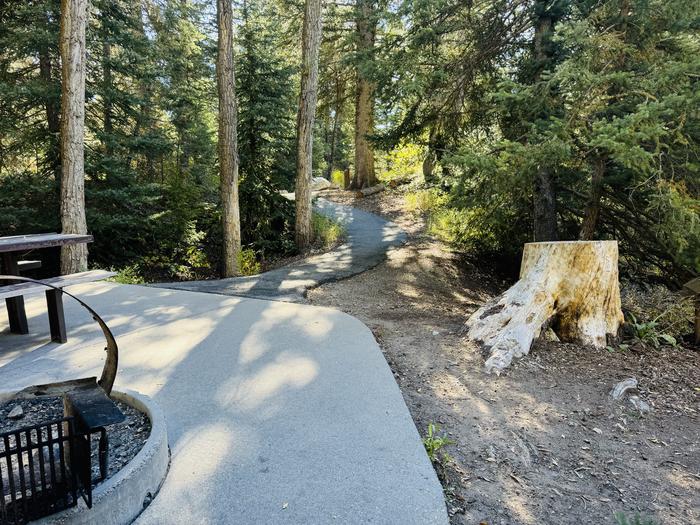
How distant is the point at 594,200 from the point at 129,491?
22.9ft

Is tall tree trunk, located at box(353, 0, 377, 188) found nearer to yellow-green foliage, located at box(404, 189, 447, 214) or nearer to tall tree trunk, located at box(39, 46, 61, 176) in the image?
yellow-green foliage, located at box(404, 189, 447, 214)

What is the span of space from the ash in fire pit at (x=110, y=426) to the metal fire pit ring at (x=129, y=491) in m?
0.11

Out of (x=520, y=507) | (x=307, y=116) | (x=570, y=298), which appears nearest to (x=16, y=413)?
(x=520, y=507)

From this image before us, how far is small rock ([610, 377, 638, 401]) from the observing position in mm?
3547

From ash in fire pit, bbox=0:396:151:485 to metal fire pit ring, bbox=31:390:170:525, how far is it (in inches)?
4.3

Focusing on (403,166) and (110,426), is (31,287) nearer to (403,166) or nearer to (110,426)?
(110,426)

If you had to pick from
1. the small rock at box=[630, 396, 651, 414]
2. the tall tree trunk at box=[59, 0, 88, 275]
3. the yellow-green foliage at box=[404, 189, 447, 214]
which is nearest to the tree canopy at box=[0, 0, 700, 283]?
the tall tree trunk at box=[59, 0, 88, 275]

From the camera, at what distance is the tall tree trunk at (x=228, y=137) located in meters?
8.87

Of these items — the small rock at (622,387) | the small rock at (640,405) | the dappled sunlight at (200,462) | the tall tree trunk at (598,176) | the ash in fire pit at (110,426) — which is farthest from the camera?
the tall tree trunk at (598,176)

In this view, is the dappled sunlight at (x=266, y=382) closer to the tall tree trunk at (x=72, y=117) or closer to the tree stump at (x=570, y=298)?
the tree stump at (x=570, y=298)

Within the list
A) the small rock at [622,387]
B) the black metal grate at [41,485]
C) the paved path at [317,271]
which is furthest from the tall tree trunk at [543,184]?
the black metal grate at [41,485]

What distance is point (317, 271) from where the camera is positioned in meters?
8.33

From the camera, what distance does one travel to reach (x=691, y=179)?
5.30 meters

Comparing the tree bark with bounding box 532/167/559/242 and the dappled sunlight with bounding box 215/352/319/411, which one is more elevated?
the tree bark with bounding box 532/167/559/242
